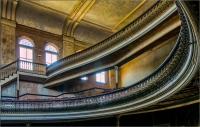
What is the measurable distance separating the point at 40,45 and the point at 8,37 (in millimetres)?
2443

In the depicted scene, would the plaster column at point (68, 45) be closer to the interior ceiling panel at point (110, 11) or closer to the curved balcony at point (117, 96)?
the interior ceiling panel at point (110, 11)

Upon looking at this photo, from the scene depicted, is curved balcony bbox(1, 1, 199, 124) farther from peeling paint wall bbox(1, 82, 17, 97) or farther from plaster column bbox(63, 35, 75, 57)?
plaster column bbox(63, 35, 75, 57)

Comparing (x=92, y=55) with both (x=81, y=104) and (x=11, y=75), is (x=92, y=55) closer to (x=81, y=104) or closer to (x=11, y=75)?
(x=81, y=104)

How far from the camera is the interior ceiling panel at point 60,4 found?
696 inches

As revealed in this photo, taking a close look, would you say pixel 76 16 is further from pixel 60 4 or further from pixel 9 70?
pixel 9 70

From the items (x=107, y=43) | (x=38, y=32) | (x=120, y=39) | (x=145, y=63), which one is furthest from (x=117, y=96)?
(x=38, y=32)

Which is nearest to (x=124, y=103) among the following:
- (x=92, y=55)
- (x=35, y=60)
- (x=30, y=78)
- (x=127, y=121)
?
(x=127, y=121)

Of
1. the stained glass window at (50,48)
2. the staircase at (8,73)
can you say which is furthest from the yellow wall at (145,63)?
the staircase at (8,73)

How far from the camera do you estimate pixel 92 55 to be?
14836 millimetres

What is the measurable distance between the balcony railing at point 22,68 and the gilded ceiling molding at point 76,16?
387 cm

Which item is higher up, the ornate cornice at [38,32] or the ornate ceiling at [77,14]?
the ornate ceiling at [77,14]

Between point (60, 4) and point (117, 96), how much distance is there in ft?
31.6

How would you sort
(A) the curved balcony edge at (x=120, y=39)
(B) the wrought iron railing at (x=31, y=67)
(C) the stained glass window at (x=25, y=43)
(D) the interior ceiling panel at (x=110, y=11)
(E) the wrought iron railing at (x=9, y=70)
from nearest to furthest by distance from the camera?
(A) the curved balcony edge at (x=120, y=39)
(E) the wrought iron railing at (x=9, y=70)
(B) the wrought iron railing at (x=31, y=67)
(C) the stained glass window at (x=25, y=43)
(D) the interior ceiling panel at (x=110, y=11)

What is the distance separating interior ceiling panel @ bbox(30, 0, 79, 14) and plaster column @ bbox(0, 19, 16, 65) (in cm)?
245
